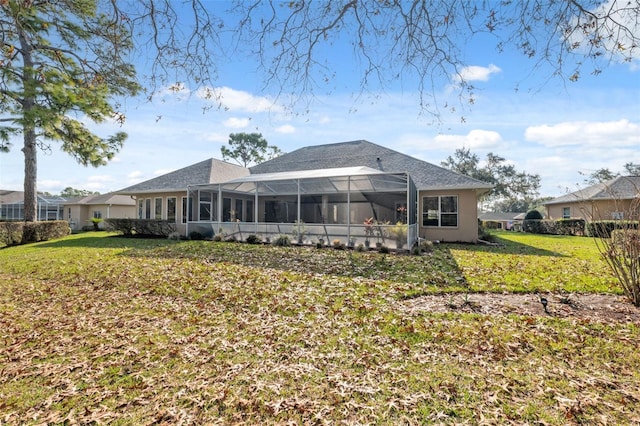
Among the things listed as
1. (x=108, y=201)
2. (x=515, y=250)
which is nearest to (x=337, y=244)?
(x=515, y=250)

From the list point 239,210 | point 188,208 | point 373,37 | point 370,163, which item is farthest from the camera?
point 239,210

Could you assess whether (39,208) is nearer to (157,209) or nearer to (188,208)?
(157,209)

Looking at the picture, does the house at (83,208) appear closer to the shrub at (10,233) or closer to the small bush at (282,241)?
the shrub at (10,233)

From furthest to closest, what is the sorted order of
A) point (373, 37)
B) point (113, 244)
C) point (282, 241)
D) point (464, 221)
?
point (464, 221)
point (113, 244)
point (282, 241)
point (373, 37)

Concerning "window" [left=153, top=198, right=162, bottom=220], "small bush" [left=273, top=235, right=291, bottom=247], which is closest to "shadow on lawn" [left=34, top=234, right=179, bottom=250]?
"window" [left=153, top=198, right=162, bottom=220]

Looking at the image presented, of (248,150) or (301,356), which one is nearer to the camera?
(301,356)

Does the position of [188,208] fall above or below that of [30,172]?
below

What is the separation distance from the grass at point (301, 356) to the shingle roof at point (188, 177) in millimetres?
12101

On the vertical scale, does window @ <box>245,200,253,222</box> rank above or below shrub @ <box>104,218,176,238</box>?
above

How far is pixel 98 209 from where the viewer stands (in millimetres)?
30047

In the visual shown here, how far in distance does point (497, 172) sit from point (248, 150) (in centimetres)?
3646

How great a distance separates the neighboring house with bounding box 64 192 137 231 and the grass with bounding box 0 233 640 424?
26.1 m

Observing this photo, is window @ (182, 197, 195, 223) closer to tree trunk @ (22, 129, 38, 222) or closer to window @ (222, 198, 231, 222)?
window @ (222, 198, 231, 222)

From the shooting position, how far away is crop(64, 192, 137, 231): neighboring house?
97.1ft
